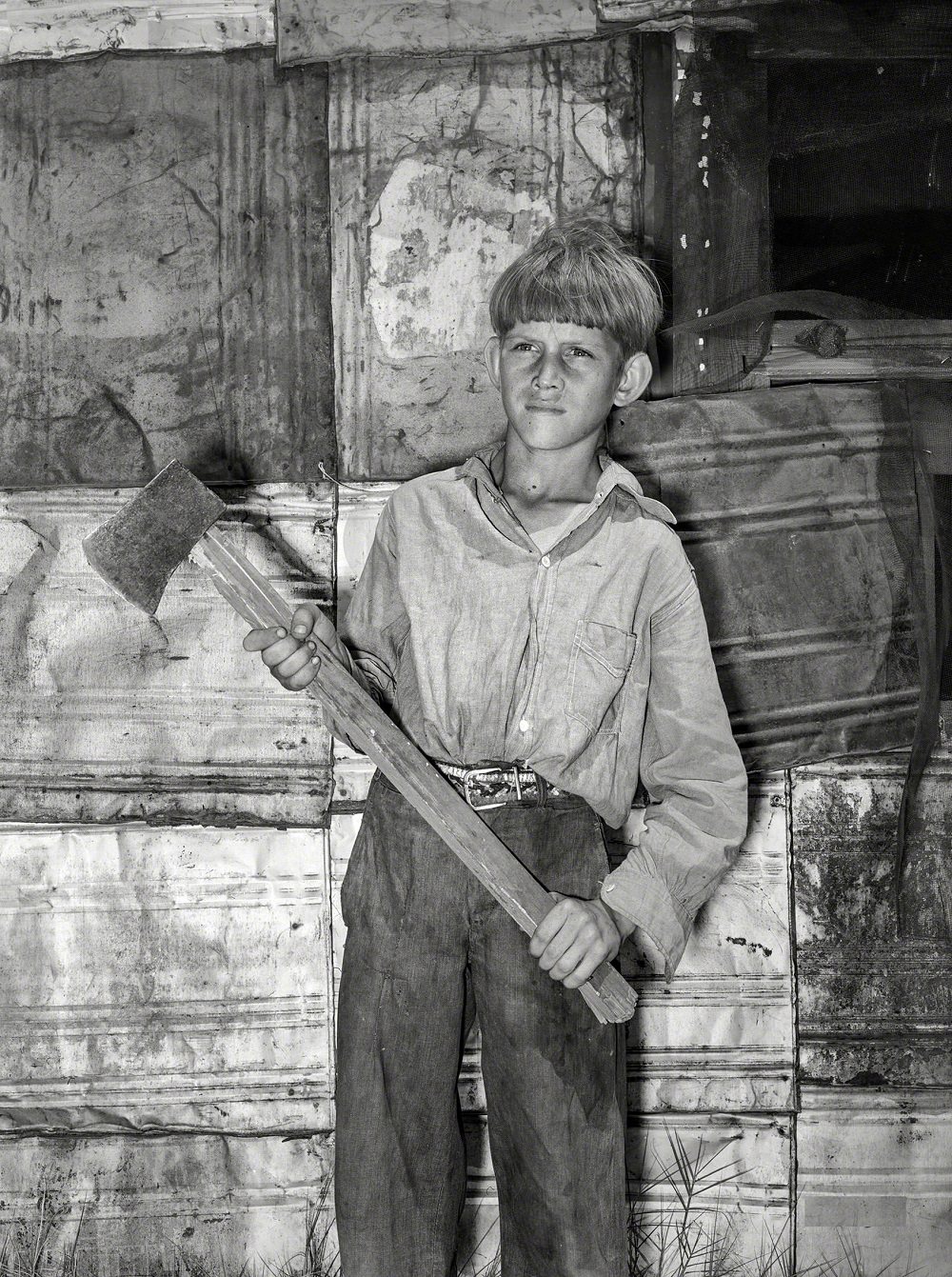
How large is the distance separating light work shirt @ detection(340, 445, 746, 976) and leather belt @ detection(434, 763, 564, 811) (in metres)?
0.02

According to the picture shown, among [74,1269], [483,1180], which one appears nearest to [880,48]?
[483,1180]

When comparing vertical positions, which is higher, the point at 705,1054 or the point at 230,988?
the point at 230,988

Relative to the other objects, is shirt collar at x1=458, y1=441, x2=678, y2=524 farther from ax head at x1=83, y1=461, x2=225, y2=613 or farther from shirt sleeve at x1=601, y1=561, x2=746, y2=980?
ax head at x1=83, y1=461, x2=225, y2=613

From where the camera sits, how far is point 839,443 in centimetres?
239

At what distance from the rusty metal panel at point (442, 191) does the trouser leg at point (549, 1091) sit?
106cm

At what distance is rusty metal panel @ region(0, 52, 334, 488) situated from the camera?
7.81ft

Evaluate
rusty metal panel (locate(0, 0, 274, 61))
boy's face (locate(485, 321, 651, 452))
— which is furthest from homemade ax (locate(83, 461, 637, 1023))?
rusty metal panel (locate(0, 0, 274, 61))

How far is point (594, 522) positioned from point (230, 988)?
1396mm

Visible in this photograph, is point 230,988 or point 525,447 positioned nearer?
point 525,447

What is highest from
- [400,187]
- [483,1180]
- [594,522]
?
[400,187]

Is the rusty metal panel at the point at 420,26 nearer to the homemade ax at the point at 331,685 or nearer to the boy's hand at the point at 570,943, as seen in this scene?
the homemade ax at the point at 331,685

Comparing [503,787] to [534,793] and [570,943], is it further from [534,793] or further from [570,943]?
[570,943]

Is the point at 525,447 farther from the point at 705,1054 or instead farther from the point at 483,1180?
the point at 483,1180

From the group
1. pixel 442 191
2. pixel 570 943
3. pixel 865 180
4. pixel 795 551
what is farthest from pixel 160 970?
pixel 865 180
